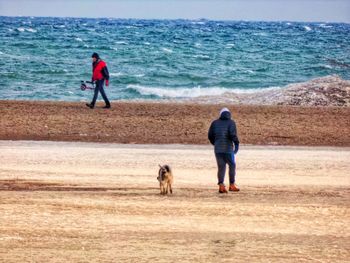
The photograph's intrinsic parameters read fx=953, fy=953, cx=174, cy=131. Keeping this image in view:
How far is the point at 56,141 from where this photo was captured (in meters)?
21.8

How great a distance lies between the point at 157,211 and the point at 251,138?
377 inches

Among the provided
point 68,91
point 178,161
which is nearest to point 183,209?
point 178,161

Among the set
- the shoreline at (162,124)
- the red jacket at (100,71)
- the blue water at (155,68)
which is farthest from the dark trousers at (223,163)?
the blue water at (155,68)

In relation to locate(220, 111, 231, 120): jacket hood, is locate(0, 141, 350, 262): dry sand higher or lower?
lower

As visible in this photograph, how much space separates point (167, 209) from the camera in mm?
13523

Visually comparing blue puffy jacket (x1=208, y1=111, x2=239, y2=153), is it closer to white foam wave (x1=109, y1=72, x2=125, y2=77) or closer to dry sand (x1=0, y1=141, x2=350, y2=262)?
dry sand (x1=0, y1=141, x2=350, y2=262)

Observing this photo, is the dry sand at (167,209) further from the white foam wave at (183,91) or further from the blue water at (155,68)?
the white foam wave at (183,91)

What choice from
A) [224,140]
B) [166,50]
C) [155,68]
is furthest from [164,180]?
[166,50]

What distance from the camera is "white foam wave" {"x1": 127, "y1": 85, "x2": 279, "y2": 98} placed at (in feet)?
120

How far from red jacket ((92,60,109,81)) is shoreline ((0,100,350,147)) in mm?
945

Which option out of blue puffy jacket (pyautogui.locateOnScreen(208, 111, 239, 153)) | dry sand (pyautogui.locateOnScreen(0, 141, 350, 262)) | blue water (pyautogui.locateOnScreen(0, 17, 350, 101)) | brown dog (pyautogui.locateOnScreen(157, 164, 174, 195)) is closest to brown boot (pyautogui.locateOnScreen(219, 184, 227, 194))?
dry sand (pyautogui.locateOnScreen(0, 141, 350, 262))

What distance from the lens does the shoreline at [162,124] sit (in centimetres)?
2248

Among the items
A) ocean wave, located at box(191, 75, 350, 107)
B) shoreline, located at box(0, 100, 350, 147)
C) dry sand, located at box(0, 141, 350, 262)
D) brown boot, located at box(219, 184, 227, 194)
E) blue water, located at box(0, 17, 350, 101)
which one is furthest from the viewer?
blue water, located at box(0, 17, 350, 101)

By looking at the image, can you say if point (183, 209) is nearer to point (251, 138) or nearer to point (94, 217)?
point (94, 217)
